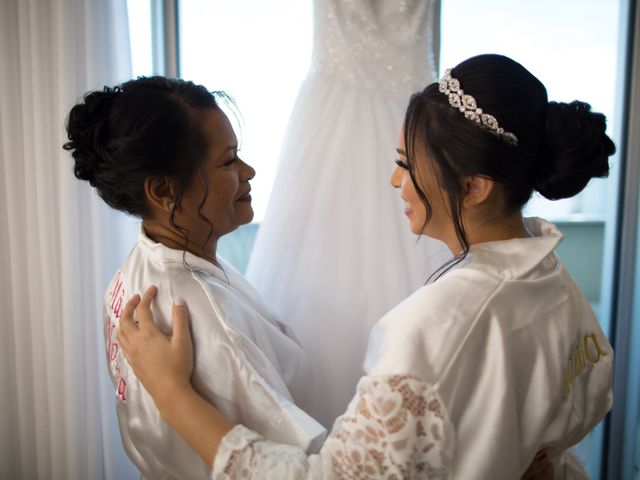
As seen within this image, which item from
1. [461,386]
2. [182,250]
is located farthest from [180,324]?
[461,386]

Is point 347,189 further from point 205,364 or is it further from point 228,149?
point 205,364

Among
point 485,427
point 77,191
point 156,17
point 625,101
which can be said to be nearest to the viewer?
point 485,427

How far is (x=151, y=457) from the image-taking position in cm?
84

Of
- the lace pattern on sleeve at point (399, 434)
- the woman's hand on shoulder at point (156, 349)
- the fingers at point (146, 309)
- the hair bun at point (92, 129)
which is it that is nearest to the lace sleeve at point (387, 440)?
the lace pattern on sleeve at point (399, 434)

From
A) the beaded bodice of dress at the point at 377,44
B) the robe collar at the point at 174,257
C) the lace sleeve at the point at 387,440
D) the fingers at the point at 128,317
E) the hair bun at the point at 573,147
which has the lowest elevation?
the lace sleeve at the point at 387,440

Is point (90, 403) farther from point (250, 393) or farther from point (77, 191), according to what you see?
point (250, 393)

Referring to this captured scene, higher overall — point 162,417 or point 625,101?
point 625,101

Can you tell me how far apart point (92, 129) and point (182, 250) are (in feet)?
0.87

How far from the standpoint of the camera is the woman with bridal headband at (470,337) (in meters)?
0.65

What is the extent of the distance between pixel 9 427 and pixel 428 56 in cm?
152

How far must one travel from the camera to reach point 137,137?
812mm

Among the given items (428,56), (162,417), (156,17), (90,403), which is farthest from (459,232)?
(156,17)

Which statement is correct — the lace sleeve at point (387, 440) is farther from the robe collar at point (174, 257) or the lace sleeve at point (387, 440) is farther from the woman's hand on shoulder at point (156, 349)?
the robe collar at point (174, 257)

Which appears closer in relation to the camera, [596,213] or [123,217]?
[123,217]
